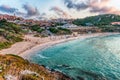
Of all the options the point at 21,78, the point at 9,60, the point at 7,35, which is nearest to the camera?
the point at 21,78

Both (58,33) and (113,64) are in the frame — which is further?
(58,33)

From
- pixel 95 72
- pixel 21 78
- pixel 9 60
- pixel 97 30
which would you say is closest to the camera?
pixel 21 78

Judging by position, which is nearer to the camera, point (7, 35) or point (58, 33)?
point (7, 35)

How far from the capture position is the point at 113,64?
58.2 m

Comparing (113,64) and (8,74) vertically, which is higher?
(8,74)

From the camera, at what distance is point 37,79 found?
33.6 metres

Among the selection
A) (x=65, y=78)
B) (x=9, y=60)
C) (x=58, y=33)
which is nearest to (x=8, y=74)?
(x=9, y=60)

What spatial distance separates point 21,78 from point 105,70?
24504mm

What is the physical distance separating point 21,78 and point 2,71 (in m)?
3.21

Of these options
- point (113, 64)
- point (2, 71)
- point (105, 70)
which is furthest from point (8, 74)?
point (113, 64)

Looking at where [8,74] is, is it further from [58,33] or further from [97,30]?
[97,30]

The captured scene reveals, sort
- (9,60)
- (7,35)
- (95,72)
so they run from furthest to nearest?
(7,35)
(95,72)
(9,60)

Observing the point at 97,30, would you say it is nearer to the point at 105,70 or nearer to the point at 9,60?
the point at 105,70

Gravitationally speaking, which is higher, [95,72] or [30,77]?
[30,77]
